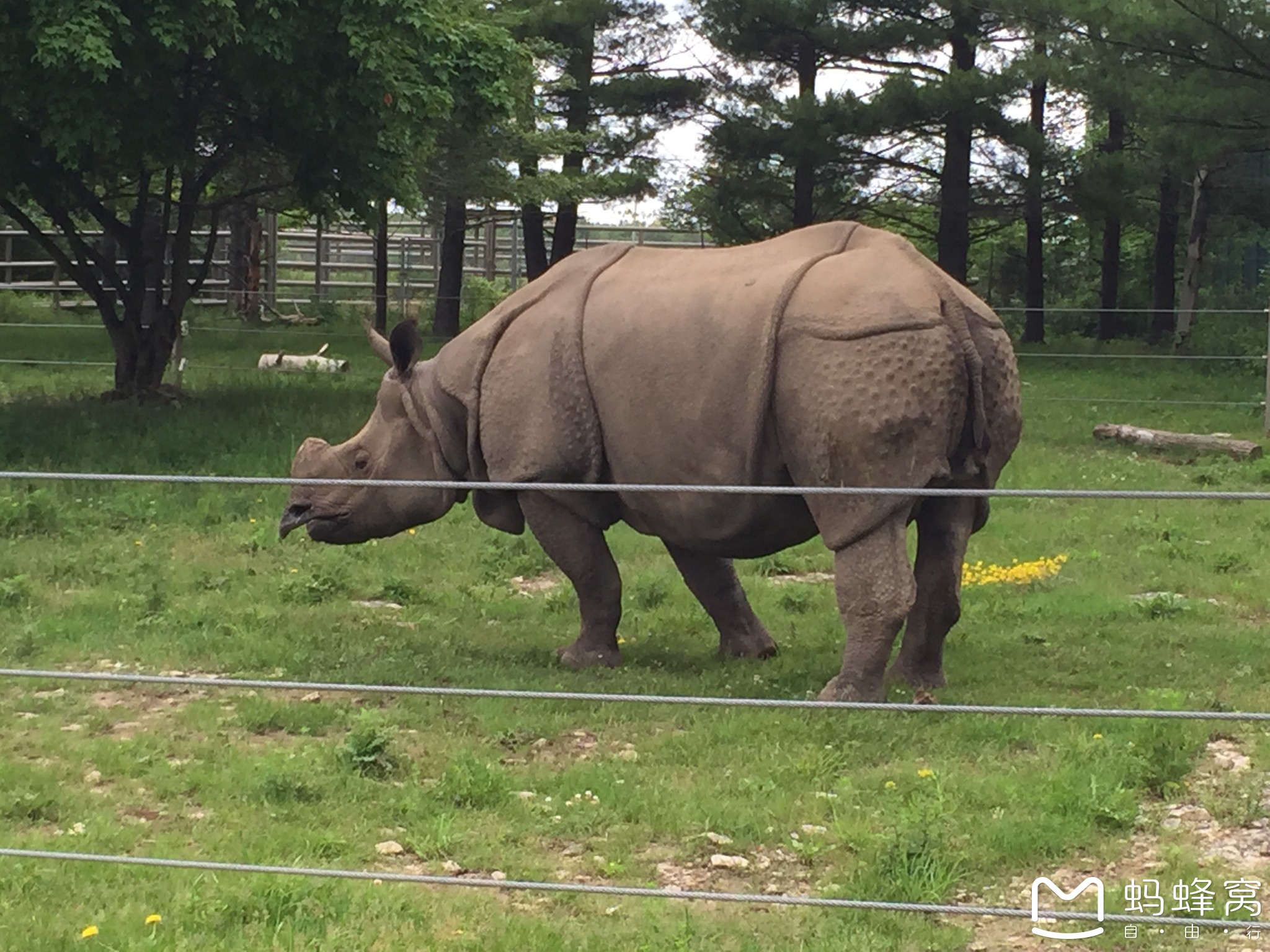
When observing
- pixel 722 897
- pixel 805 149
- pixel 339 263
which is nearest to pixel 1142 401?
pixel 805 149

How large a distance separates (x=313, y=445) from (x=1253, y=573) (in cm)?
559

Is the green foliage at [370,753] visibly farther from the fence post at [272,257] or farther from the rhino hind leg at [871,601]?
the fence post at [272,257]

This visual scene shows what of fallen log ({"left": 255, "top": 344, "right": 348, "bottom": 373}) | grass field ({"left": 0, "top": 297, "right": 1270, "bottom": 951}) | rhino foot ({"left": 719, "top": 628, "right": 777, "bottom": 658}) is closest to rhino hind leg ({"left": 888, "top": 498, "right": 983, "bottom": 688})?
grass field ({"left": 0, "top": 297, "right": 1270, "bottom": 951})

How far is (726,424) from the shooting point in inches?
272

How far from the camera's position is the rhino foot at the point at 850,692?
6.73 meters

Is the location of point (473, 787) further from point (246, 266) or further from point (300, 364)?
point (246, 266)

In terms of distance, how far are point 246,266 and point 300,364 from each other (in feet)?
30.3

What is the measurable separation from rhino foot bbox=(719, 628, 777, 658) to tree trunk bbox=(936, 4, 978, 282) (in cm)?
1493

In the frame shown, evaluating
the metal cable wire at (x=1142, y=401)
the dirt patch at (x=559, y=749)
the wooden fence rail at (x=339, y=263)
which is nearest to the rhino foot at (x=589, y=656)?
the dirt patch at (x=559, y=749)

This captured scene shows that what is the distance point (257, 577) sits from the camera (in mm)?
9750

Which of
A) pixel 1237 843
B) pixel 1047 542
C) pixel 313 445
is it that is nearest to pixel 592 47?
pixel 1047 542

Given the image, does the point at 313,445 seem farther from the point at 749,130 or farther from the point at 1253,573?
the point at 749,130

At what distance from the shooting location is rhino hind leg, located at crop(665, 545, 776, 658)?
7969 mm

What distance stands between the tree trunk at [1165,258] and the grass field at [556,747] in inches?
606
